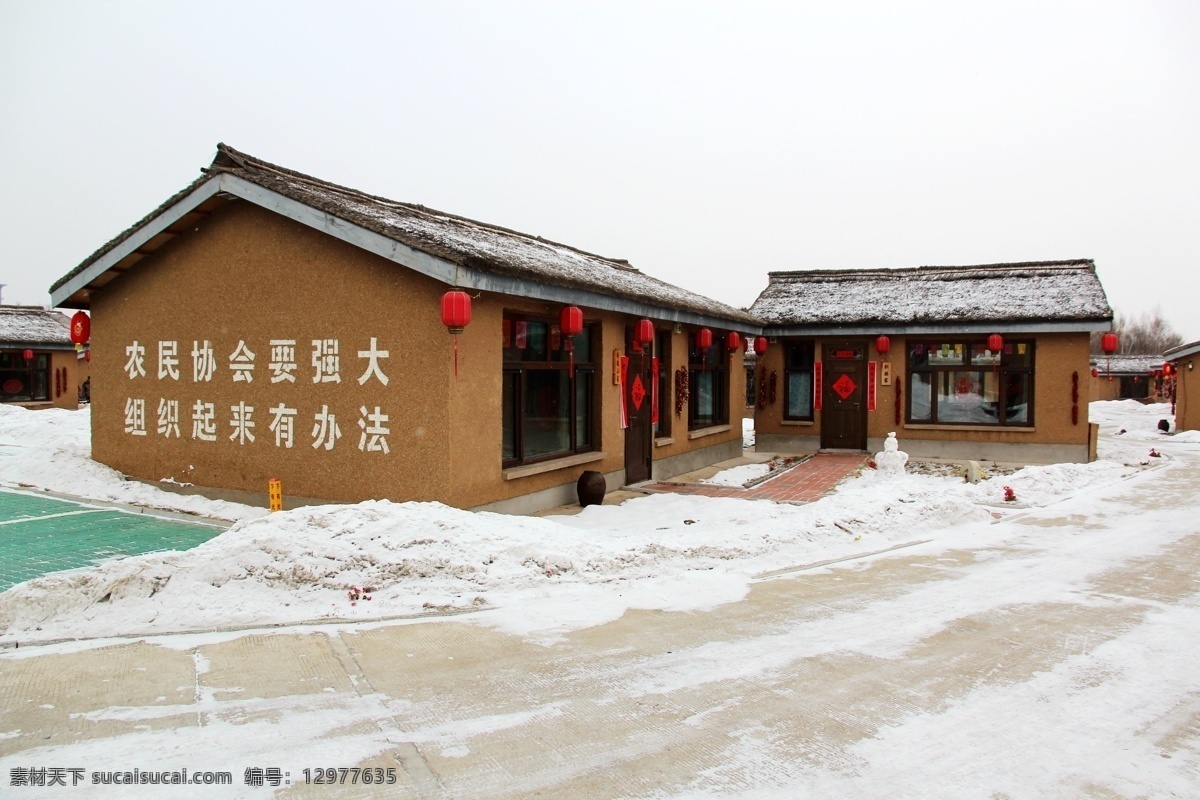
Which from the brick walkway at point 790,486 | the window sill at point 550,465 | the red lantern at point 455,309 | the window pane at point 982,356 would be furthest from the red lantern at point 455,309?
the window pane at point 982,356

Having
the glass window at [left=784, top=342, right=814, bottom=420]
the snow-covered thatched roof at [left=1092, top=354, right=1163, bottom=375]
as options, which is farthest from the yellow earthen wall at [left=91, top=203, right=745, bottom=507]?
the snow-covered thatched roof at [left=1092, top=354, right=1163, bottom=375]

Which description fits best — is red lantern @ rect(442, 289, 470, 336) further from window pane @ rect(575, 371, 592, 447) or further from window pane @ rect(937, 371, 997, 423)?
window pane @ rect(937, 371, 997, 423)

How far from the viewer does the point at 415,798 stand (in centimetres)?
361

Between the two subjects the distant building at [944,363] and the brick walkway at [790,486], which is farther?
the distant building at [944,363]

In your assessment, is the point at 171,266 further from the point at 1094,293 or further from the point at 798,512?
the point at 1094,293

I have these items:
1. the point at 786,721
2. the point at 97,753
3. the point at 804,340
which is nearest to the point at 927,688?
the point at 786,721

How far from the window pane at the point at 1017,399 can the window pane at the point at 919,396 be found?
1.58 metres

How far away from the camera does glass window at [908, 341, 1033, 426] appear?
17953 millimetres

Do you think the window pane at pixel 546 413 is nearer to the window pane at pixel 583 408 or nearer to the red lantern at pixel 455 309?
the window pane at pixel 583 408

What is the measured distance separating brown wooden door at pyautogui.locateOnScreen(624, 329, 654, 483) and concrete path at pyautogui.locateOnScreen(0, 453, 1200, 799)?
6.45 meters

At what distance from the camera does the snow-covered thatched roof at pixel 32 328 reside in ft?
81.4

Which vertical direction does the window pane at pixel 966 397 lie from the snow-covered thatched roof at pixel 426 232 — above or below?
below

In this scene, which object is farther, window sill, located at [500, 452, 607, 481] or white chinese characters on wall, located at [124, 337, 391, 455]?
window sill, located at [500, 452, 607, 481]

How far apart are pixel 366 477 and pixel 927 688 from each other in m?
6.61
